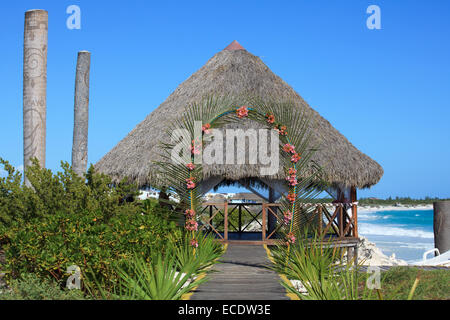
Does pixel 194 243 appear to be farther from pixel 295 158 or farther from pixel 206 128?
pixel 295 158

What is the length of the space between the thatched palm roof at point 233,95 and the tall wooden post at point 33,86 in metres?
2.46

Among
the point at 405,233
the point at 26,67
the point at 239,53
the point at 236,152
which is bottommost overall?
the point at 405,233

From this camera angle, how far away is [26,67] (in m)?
8.82

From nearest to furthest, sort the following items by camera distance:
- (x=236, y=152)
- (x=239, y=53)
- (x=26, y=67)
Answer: (x=26, y=67), (x=236, y=152), (x=239, y=53)

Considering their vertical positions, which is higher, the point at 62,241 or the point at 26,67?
the point at 26,67

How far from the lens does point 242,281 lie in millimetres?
6289

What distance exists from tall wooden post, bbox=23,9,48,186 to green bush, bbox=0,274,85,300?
3395 mm

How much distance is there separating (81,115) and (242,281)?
5222 mm

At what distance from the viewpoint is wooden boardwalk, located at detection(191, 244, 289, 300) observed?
547 centimetres

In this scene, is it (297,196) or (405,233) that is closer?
(297,196)

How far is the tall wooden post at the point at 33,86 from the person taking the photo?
8.77 m
